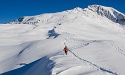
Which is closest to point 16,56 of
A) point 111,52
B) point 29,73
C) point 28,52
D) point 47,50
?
point 28,52

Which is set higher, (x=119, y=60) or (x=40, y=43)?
(x=40, y=43)

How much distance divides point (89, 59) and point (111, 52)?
3.26 meters

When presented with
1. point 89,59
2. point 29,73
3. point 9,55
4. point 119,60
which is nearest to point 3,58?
point 9,55

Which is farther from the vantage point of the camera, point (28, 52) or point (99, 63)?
point (28, 52)

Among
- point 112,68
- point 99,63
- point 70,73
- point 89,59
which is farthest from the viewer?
point 89,59

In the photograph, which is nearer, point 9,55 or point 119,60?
point 119,60

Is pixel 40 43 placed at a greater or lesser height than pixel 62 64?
greater

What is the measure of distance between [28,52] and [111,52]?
11388mm

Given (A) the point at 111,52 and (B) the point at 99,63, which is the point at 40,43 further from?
(B) the point at 99,63

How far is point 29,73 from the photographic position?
821 inches

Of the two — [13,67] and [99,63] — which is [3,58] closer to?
[13,67]

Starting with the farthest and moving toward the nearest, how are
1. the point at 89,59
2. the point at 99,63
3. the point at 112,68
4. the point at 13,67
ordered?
the point at 13,67 < the point at 89,59 < the point at 99,63 < the point at 112,68

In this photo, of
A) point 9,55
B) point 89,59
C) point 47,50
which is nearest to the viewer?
point 89,59

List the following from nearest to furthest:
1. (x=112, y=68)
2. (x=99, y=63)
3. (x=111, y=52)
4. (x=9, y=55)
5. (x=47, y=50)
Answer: (x=112, y=68), (x=99, y=63), (x=111, y=52), (x=47, y=50), (x=9, y=55)
